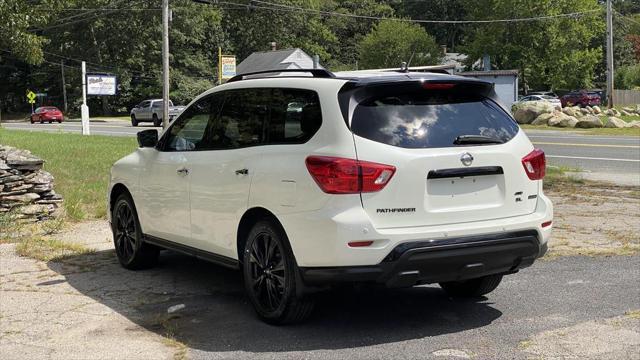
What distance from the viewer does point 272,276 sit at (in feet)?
16.4

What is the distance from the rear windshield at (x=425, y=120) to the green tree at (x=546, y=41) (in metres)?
63.0

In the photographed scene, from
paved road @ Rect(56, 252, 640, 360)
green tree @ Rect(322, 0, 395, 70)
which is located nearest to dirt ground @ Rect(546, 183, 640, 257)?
paved road @ Rect(56, 252, 640, 360)

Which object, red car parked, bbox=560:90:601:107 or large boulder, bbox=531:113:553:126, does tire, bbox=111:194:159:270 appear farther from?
red car parked, bbox=560:90:601:107

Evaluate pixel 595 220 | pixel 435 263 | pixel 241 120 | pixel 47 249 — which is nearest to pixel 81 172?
pixel 47 249

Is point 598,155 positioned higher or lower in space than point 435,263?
lower

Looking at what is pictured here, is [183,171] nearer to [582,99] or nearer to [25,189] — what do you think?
[25,189]

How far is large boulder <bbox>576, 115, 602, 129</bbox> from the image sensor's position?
33.1m

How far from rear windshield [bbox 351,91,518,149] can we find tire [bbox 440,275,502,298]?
1318 mm

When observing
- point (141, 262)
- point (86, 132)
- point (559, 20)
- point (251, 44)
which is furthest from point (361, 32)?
point (141, 262)

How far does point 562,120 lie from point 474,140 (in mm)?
31778

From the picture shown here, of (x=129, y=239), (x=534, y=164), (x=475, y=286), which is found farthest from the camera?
(x=129, y=239)

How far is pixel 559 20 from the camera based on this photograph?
6366cm

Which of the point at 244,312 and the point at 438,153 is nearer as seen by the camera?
the point at 438,153

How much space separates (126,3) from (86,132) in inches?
1462
